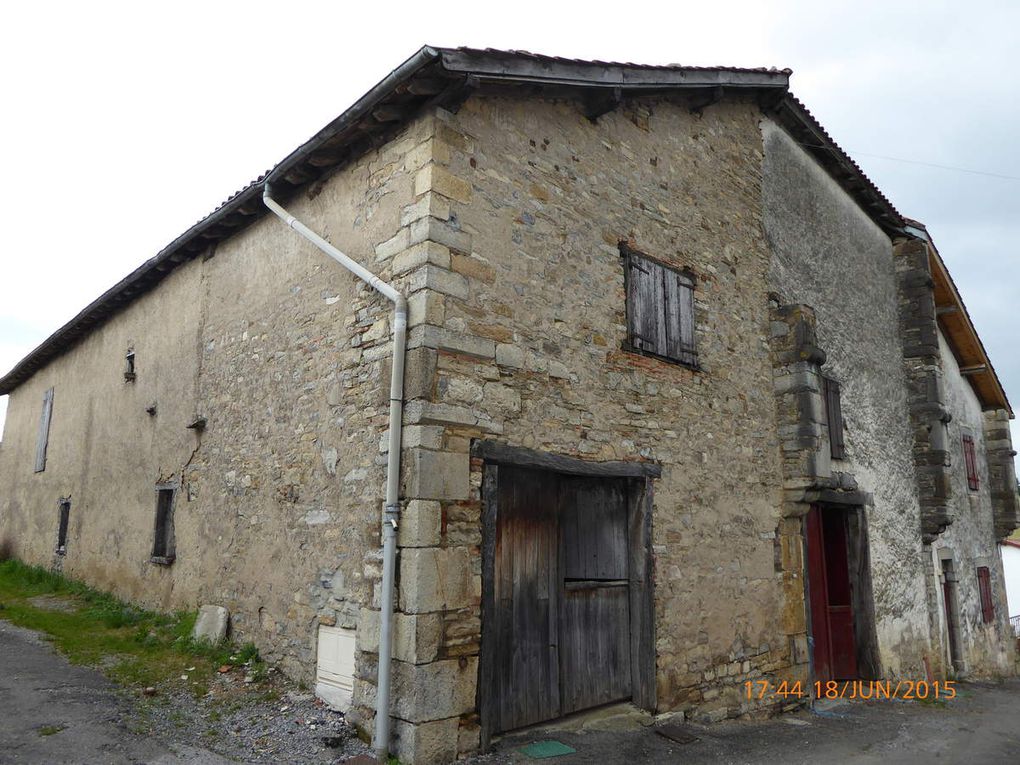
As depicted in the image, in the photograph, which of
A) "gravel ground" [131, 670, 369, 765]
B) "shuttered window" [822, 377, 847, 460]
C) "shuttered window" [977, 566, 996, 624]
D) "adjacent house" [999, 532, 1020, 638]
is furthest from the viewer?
"adjacent house" [999, 532, 1020, 638]

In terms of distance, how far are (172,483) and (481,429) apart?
4.52 m

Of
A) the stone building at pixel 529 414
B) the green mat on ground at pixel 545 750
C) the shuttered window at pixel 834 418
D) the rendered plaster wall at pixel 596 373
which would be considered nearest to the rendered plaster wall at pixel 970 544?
the stone building at pixel 529 414

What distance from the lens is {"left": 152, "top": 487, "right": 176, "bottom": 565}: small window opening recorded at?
7660 mm

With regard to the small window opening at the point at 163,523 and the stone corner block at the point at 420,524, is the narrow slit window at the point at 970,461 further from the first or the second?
the small window opening at the point at 163,523

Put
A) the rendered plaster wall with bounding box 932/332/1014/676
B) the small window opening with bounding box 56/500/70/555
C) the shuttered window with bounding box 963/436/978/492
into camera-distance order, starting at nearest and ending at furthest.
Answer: the small window opening with bounding box 56/500/70/555 < the rendered plaster wall with bounding box 932/332/1014/676 < the shuttered window with bounding box 963/436/978/492

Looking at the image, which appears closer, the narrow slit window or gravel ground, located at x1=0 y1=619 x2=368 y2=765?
gravel ground, located at x1=0 y1=619 x2=368 y2=765

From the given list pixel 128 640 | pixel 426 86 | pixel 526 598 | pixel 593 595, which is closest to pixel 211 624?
pixel 128 640

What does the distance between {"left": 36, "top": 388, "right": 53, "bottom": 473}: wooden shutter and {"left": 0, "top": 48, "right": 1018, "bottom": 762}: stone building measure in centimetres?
234

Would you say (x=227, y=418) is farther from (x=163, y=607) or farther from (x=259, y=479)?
(x=163, y=607)

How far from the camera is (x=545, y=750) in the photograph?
15.8 ft

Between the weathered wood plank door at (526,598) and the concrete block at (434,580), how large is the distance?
14.9 inches

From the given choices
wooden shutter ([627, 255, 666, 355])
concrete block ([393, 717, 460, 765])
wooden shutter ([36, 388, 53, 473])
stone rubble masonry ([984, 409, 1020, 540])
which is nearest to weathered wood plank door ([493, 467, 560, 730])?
concrete block ([393, 717, 460, 765])

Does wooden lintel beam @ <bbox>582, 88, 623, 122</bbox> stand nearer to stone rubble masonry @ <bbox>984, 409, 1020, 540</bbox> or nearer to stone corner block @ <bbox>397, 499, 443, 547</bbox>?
stone corner block @ <bbox>397, 499, 443, 547</bbox>

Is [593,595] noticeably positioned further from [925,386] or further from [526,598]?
[925,386]
